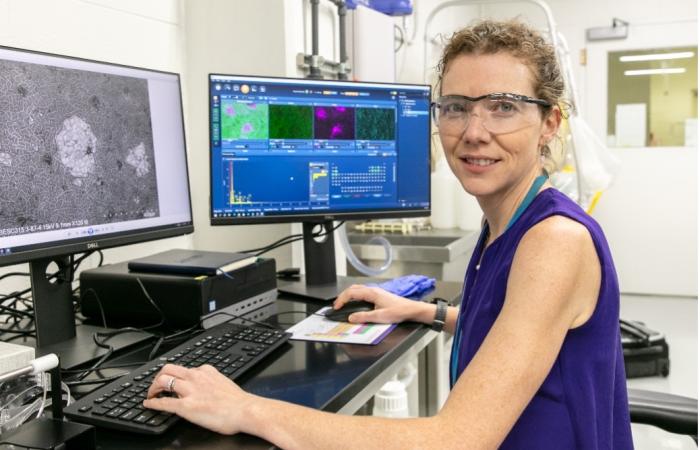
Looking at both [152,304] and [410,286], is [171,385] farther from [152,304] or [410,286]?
[410,286]

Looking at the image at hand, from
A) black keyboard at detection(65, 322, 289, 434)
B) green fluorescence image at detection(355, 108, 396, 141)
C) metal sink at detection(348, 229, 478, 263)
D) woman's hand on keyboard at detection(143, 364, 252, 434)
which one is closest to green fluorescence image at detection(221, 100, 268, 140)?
green fluorescence image at detection(355, 108, 396, 141)

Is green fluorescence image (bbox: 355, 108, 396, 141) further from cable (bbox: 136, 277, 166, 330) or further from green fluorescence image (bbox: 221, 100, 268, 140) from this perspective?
cable (bbox: 136, 277, 166, 330)

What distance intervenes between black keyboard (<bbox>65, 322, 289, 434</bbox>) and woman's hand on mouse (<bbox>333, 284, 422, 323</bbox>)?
224 mm

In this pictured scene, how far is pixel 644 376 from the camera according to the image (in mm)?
3342

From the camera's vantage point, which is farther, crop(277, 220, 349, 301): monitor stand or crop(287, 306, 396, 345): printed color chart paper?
crop(277, 220, 349, 301): monitor stand

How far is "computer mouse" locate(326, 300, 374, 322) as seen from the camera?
1.38 meters

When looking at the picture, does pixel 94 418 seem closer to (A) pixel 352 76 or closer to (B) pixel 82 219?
(B) pixel 82 219

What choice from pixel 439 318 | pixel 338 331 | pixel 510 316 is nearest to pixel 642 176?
pixel 439 318

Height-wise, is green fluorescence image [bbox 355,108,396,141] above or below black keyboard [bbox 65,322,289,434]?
above

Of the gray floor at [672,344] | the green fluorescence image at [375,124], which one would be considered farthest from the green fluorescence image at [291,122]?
the gray floor at [672,344]

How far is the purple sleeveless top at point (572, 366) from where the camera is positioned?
90cm

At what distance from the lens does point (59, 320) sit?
4.04 ft

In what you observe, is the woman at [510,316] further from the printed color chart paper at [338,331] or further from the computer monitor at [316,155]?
the computer monitor at [316,155]

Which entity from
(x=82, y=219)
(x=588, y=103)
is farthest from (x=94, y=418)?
(x=588, y=103)
